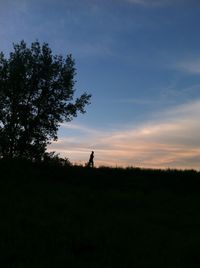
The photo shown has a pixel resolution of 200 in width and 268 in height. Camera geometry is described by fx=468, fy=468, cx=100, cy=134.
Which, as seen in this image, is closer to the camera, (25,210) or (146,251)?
(146,251)

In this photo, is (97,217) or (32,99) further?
(32,99)

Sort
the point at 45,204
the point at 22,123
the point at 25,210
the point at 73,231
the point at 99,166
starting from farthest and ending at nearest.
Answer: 1. the point at 22,123
2. the point at 99,166
3. the point at 45,204
4. the point at 25,210
5. the point at 73,231

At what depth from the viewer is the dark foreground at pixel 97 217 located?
1628 cm

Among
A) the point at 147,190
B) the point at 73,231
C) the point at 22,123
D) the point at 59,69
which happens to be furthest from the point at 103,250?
the point at 59,69

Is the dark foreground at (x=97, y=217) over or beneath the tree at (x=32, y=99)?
beneath

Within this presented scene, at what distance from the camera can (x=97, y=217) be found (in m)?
23.2

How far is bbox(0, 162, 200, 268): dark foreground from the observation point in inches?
641

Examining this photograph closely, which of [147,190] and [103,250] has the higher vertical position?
[147,190]

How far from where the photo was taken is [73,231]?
1978 cm

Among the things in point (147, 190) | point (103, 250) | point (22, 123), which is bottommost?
point (103, 250)

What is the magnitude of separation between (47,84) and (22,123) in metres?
6.17

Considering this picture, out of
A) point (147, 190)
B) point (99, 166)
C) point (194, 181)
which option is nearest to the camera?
point (147, 190)

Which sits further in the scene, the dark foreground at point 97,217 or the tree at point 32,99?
the tree at point 32,99

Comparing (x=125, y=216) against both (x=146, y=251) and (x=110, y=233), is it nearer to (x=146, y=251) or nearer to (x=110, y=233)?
(x=110, y=233)
